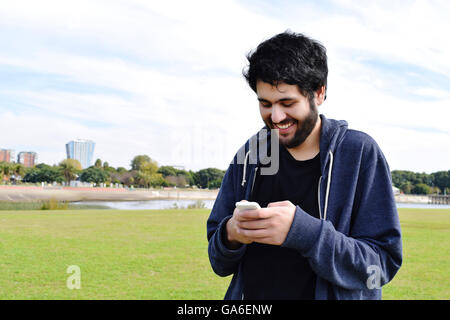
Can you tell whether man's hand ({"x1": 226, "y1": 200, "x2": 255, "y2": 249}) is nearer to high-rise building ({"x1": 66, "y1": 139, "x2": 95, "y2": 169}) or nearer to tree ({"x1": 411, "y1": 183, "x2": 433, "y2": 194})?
high-rise building ({"x1": 66, "y1": 139, "x2": 95, "y2": 169})

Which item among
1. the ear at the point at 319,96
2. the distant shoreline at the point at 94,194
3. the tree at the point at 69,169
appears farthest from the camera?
the tree at the point at 69,169

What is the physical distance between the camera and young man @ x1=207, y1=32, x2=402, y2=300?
1.56 meters

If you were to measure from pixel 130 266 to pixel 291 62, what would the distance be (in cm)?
745

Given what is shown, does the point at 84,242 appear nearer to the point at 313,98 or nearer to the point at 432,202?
the point at 313,98

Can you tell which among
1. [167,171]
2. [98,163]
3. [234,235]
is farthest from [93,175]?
[234,235]

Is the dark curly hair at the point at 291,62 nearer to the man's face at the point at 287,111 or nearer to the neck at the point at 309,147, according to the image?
the man's face at the point at 287,111

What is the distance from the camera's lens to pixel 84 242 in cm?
1138

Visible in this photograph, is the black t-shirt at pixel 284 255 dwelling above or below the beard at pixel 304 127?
below

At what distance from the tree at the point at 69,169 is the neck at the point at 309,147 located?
8785cm

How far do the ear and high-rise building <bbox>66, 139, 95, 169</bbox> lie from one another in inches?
4183

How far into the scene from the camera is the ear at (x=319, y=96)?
189cm

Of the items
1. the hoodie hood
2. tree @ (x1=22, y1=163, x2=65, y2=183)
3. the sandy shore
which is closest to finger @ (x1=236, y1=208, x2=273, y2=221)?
the hoodie hood

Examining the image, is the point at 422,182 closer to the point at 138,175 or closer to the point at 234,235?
the point at 138,175

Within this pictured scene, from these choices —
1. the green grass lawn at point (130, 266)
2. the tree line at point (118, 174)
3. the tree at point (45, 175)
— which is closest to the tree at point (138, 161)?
the tree line at point (118, 174)
